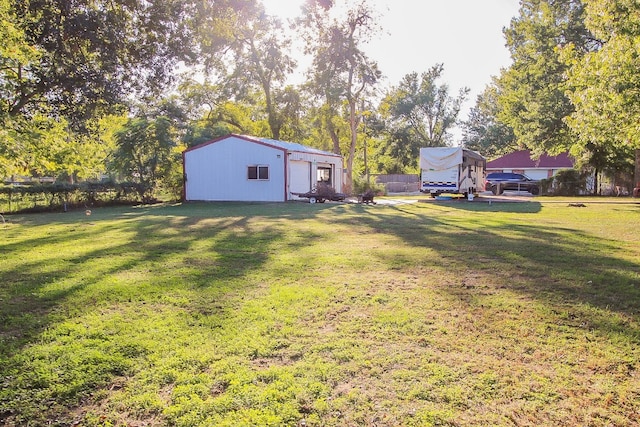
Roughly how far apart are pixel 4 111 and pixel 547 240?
1469 centimetres

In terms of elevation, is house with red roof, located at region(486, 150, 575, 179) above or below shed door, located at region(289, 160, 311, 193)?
above

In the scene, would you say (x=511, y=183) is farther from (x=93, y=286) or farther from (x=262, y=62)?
(x=93, y=286)

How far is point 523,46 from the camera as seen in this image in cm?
3169

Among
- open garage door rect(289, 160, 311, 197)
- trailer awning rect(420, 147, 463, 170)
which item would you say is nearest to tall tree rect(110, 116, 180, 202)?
open garage door rect(289, 160, 311, 197)

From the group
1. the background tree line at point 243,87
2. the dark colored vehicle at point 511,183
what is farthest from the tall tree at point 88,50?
the dark colored vehicle at point 511,183

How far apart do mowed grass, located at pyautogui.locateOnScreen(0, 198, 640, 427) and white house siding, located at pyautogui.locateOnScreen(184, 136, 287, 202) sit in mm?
16650

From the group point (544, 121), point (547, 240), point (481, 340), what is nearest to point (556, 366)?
point (481, 340)

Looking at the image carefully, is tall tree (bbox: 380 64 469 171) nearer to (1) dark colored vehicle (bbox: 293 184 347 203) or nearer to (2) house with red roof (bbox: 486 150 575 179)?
(2) house with red roof (bbox: 486 150 575 179)

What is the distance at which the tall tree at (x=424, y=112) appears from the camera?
199ft

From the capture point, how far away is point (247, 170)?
989 inches

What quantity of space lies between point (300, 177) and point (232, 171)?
3928mm

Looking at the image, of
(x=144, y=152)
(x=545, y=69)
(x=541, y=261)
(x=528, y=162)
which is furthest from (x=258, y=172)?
(x=528, y=162)

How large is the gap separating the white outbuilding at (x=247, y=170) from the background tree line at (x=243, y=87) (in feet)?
9.15

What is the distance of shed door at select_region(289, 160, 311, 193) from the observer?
81.8 ft
